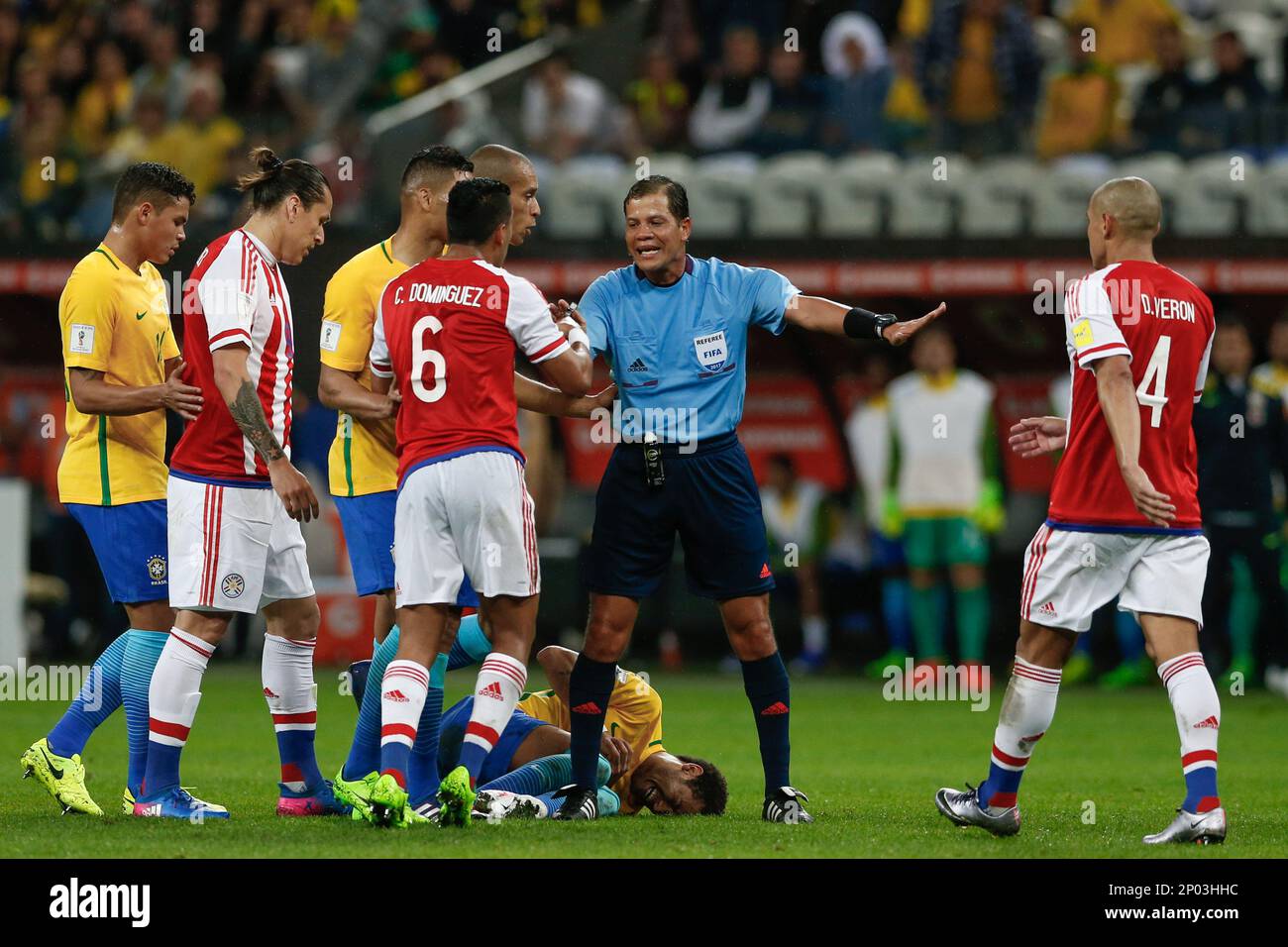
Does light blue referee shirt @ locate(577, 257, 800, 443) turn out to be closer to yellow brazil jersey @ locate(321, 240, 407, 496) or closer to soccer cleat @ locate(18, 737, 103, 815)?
yellow brazil jersey @ locate(321, 240, 407, 496)

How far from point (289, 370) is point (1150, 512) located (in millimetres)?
3067

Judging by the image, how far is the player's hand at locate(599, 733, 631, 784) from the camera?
274 inches

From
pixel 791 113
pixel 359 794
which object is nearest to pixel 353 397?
pixel 359 794

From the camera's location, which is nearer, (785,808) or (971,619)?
(785,808)

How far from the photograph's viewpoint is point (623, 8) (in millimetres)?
16781

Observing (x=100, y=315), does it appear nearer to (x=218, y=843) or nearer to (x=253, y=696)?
(x=218, y=843)

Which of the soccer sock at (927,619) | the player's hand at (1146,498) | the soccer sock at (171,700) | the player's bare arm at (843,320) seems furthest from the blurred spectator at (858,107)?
the soccer sock at (171,700)

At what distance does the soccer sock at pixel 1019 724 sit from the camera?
6.14 m

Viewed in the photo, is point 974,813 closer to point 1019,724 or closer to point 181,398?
point 1019,724

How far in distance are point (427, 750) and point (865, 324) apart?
2.19 meters

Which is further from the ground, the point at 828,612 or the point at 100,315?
the point at 100,315

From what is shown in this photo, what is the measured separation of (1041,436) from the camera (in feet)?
21.4

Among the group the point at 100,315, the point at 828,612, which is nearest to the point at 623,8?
the point at 828,612
